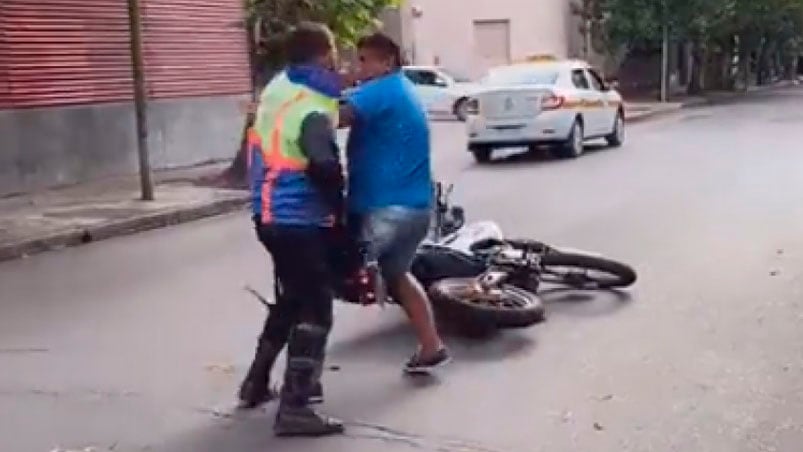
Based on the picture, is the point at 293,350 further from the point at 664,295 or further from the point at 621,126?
the point at 621,126

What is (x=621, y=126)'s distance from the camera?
25609 millimetres

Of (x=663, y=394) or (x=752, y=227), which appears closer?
(x=663, y=394)

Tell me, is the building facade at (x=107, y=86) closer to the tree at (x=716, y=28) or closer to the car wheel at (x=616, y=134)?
the car wheel at (x=616, y=134)

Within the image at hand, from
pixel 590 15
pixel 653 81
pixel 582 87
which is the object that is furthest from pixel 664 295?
pixel 653 81

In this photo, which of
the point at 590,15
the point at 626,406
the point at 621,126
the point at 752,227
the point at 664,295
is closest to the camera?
the point at 626,406

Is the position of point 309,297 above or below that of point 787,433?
above

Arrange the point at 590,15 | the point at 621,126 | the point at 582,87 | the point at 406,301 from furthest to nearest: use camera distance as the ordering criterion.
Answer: the point at 590,15 → the point at 621,126 → the point at 582,87 → the point at 406,301

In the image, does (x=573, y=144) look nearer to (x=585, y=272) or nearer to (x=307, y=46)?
(x=585, y=272)

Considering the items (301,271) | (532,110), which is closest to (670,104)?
(532,110)

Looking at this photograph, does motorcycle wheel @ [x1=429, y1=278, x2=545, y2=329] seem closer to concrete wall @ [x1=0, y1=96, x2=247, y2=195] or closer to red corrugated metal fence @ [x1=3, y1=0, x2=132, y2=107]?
concrete wall @ [x1=0, y1=96, x2=247, y2=195]

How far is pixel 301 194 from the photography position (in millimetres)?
6418

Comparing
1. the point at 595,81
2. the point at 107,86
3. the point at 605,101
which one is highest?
the point at 107,86

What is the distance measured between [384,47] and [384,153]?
55cm

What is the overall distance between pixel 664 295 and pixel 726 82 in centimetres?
4312
